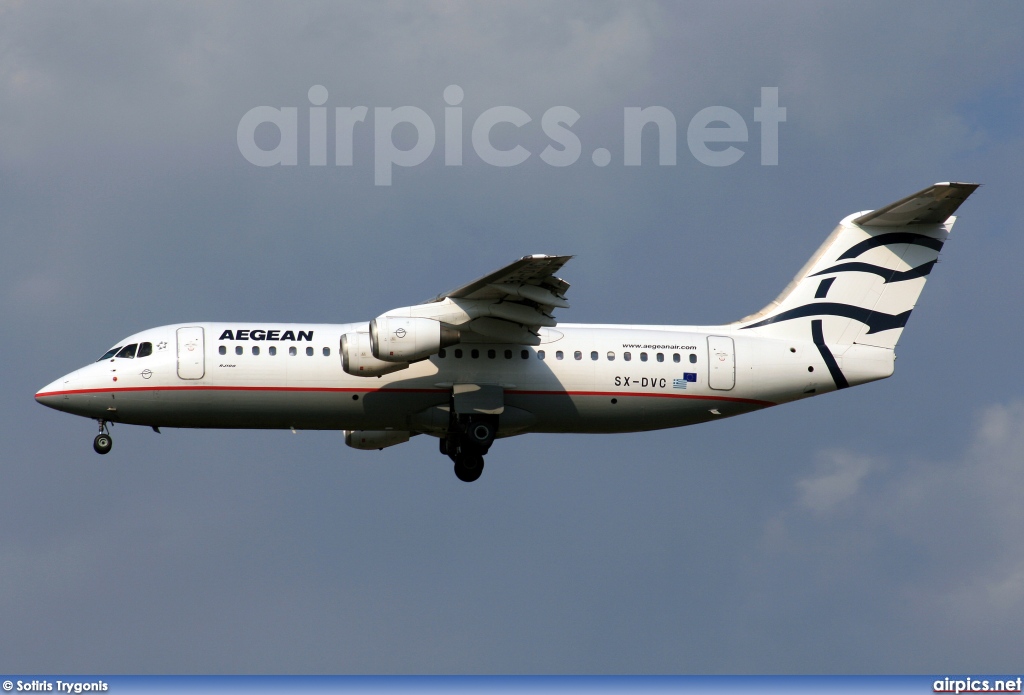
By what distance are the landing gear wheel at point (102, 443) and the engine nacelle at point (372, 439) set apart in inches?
179

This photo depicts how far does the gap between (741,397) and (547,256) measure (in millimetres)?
4789

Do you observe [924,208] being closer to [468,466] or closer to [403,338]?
[468,466]

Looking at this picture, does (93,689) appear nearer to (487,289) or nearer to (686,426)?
(487,289)

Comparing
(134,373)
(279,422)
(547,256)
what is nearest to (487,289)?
(547,256)

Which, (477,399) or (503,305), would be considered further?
(477,399)

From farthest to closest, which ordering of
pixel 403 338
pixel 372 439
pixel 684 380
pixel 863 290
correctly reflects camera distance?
1. pixel 372 439
2. pixel 863 290
3. pixel 684 380
4. pixel 403 338

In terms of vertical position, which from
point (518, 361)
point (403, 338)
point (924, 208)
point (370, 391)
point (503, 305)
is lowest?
point (370, 391)

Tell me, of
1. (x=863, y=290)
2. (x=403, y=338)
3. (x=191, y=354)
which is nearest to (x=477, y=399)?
(x=403, y=338)

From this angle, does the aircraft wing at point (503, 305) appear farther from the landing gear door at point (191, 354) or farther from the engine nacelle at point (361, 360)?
the landing gear door at point (191, 354)

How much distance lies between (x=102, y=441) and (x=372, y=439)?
4881mm

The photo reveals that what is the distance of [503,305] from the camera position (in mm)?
24453

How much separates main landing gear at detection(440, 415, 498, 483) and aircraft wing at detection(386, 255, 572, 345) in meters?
1.29

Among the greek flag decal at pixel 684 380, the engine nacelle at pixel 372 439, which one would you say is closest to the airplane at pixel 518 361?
the greek flag decal at pixel 684 380

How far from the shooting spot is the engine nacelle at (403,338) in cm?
2364
